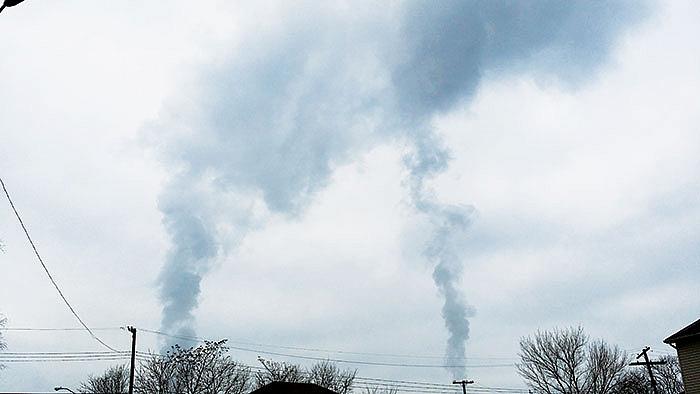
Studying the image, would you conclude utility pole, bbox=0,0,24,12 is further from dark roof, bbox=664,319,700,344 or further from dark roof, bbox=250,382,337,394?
dark roof, bbox=664,319,700,344

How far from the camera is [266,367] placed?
73.1m

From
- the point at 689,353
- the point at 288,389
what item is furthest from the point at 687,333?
the point at 288,389

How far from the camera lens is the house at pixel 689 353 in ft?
117

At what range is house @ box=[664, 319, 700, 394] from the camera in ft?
117

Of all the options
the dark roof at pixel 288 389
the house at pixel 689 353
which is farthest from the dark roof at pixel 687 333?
the dark roof at pixel 288 389

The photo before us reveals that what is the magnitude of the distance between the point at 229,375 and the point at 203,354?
367 centimetres

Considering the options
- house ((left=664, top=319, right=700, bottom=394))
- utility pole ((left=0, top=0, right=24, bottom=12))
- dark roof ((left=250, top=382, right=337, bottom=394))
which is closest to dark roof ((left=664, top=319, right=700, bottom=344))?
house ((left=664, top=319, right=700, bottom=394))

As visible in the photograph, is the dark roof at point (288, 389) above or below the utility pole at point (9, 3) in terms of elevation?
below

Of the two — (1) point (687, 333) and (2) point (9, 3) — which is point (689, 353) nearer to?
(1) point (687, 333)

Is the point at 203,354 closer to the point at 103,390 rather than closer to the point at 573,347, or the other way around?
the point at 103,390

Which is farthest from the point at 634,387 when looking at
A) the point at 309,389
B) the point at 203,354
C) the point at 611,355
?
the point at 309,389

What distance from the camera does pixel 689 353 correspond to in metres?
36.5

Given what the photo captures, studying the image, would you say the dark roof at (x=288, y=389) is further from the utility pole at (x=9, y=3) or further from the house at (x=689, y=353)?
the utility pole at (x=9, y=3)

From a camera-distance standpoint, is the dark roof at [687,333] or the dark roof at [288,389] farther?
the dark roof at [687,333]
